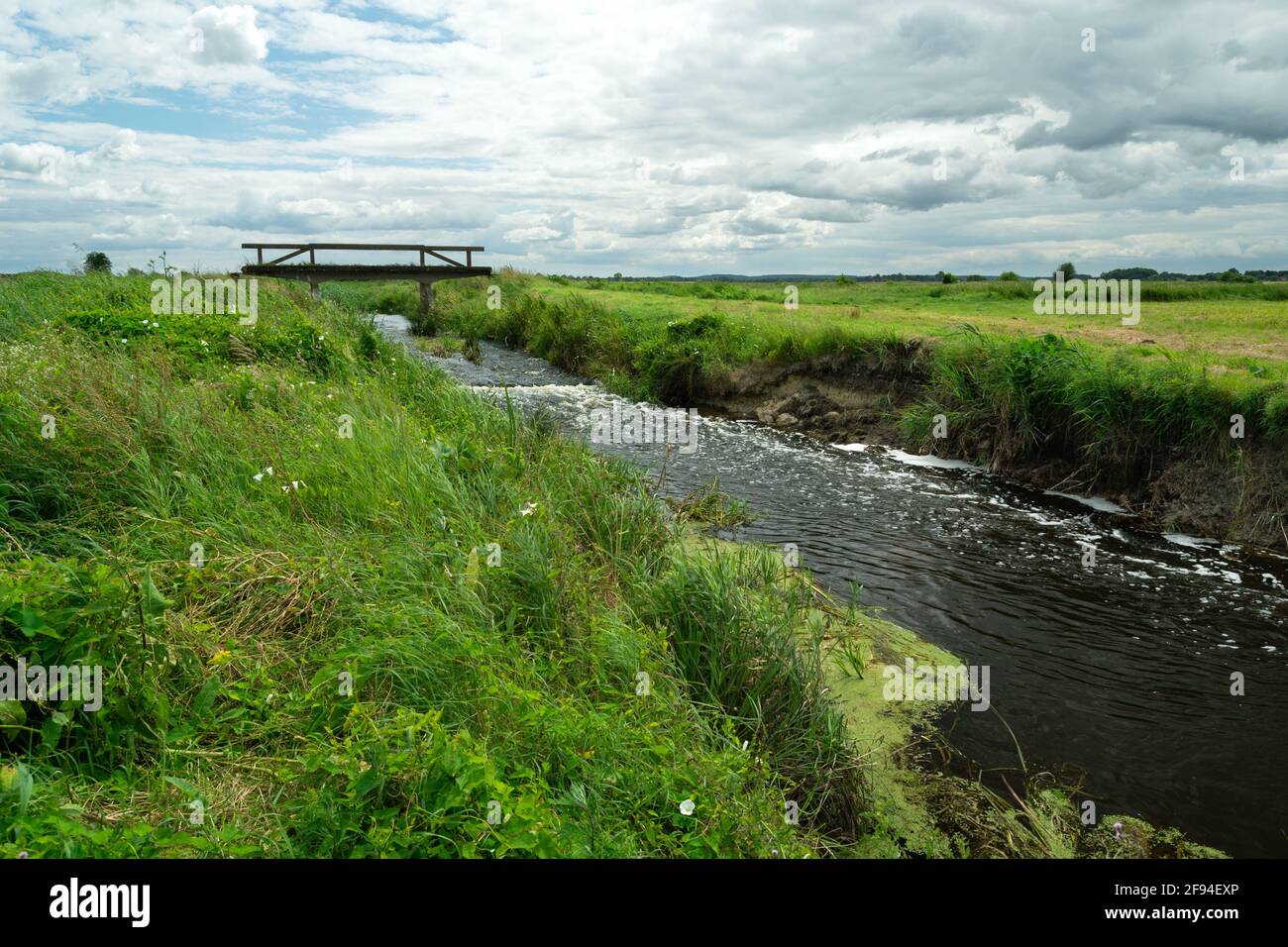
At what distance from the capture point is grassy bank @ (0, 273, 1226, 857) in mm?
3234

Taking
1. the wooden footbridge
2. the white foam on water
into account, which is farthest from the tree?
the white foam on water

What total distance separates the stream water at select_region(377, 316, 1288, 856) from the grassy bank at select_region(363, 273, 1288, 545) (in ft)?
2.10

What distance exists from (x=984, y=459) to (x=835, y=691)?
25.5 ft

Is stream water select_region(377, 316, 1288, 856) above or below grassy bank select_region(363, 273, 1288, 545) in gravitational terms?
below

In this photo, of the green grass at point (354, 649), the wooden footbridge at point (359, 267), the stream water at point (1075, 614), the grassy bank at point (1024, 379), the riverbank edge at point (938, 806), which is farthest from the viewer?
the wooden footbridge at point (359, 267)

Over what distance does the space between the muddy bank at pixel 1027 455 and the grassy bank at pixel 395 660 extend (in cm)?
525

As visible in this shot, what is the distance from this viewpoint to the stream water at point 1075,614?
206 inches

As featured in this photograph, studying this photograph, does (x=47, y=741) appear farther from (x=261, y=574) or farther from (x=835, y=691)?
(x=835, y=691)

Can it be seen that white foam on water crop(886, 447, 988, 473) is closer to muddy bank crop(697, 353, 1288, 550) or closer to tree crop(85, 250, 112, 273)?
muddy bank crop(697, 353, 1288, 550)

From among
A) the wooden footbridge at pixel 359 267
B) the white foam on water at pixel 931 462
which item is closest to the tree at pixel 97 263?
the wooden footbridge at pixel 359 267

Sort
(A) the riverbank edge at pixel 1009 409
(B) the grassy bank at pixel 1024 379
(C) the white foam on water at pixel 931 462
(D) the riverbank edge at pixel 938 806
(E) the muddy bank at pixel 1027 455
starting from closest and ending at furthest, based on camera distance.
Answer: (D) the riverbank edge at pixel 938 806, (E) the muddy bank at pixel 1027 455, (A) the riverbank edge at pixel 1009 409, (B) the grassy bank at pixel 1024 379, (C) the white foam on water at pixel 931 462

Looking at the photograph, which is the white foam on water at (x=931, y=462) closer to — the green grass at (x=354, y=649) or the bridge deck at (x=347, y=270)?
the green grass at (x=354, y=649)

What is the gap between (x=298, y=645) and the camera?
4660 mm
